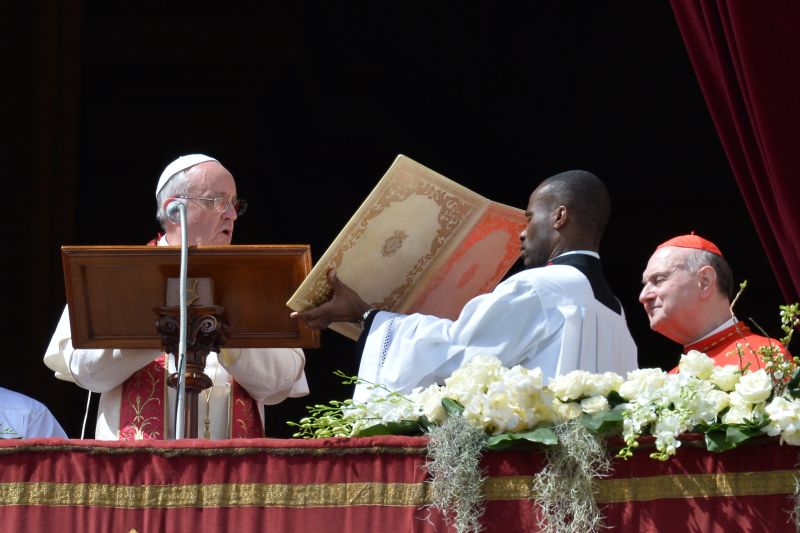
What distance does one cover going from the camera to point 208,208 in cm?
502

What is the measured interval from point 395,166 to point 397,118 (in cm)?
509

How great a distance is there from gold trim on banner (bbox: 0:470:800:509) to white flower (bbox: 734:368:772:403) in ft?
0.58

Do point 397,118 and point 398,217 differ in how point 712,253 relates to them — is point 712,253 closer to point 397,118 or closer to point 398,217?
point 398,217

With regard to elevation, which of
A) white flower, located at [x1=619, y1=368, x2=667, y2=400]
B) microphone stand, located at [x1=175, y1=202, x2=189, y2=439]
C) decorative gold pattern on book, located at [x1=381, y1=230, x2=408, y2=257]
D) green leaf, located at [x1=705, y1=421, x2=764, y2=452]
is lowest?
green leaf, located at [x1=705, y1=421, x2=764, y2=452]

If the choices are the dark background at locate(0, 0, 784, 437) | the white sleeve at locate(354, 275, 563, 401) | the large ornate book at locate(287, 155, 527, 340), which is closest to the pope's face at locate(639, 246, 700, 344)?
the large ornate book at locate(287, 155, 527, 340)

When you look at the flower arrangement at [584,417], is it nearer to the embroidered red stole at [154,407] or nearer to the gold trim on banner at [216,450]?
the gold trim on banner at [216,450]

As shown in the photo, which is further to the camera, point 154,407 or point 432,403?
point 154,407

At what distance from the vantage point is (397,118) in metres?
9.60

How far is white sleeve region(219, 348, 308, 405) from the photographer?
507cm

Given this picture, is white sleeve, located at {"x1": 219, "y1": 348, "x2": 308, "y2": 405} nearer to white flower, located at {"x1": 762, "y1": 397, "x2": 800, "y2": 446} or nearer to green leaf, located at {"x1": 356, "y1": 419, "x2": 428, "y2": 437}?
green leaf, located at {"x1": 356, "y1": 419, "x2": 428, "y2": 437}

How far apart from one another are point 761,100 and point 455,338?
3.82 feet

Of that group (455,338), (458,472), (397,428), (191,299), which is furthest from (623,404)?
(191,299)

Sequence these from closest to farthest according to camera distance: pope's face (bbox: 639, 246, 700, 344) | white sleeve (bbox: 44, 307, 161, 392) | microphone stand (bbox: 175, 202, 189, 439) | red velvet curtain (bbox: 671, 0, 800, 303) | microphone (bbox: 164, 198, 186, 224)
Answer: microphone stand (bbox: 175, 202, 189, 439), microphone (bbox: 164, 198, 186, 224), red velvet curtain (bbox: 671, 0, 800, 303), white sleeve (bbox: 44, 307, 161, 392), pope's face (bbox: 639, 246, 700, 344)

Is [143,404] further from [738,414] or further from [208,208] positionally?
[738,414]
